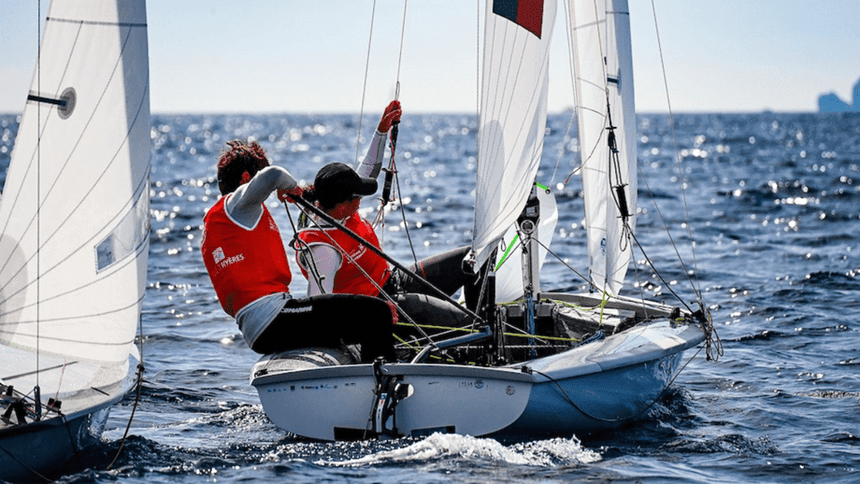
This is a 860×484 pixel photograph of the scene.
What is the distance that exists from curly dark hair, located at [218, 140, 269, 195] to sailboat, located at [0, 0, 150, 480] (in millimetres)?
601

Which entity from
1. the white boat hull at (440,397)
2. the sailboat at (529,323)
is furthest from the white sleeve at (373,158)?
the white boat hull at (440,397)

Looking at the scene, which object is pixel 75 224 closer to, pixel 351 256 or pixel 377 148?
pixel 351 256

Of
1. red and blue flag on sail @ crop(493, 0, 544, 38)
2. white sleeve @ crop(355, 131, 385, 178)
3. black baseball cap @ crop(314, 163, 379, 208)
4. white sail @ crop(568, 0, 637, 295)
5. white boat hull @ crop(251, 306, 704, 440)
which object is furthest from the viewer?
white sail @ crop(568, 0, 637, 295)

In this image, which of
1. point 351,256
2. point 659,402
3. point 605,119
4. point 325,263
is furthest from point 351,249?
point 605,119

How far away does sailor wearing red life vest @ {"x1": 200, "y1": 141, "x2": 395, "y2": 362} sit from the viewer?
13.1 feet

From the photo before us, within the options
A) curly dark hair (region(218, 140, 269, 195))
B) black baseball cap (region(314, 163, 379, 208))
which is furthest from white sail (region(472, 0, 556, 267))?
curly dark hair (region(218, 140, 269, 195))

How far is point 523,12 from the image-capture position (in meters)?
4.79

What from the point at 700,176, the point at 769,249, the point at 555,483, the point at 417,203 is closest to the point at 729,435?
the point at 555,483

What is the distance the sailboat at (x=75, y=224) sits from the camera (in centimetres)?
336

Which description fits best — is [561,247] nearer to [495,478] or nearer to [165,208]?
[165,208]

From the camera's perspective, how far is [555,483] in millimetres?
3541

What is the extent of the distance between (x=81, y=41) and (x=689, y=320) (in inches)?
124

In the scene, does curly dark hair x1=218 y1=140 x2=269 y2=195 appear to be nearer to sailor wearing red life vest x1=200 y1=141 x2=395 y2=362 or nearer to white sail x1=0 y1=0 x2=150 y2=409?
sailor wearing red life vest x1=200 y1=141 x2=395 y2=362

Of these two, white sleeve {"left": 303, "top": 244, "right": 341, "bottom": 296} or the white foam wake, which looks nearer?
the white foam wake
